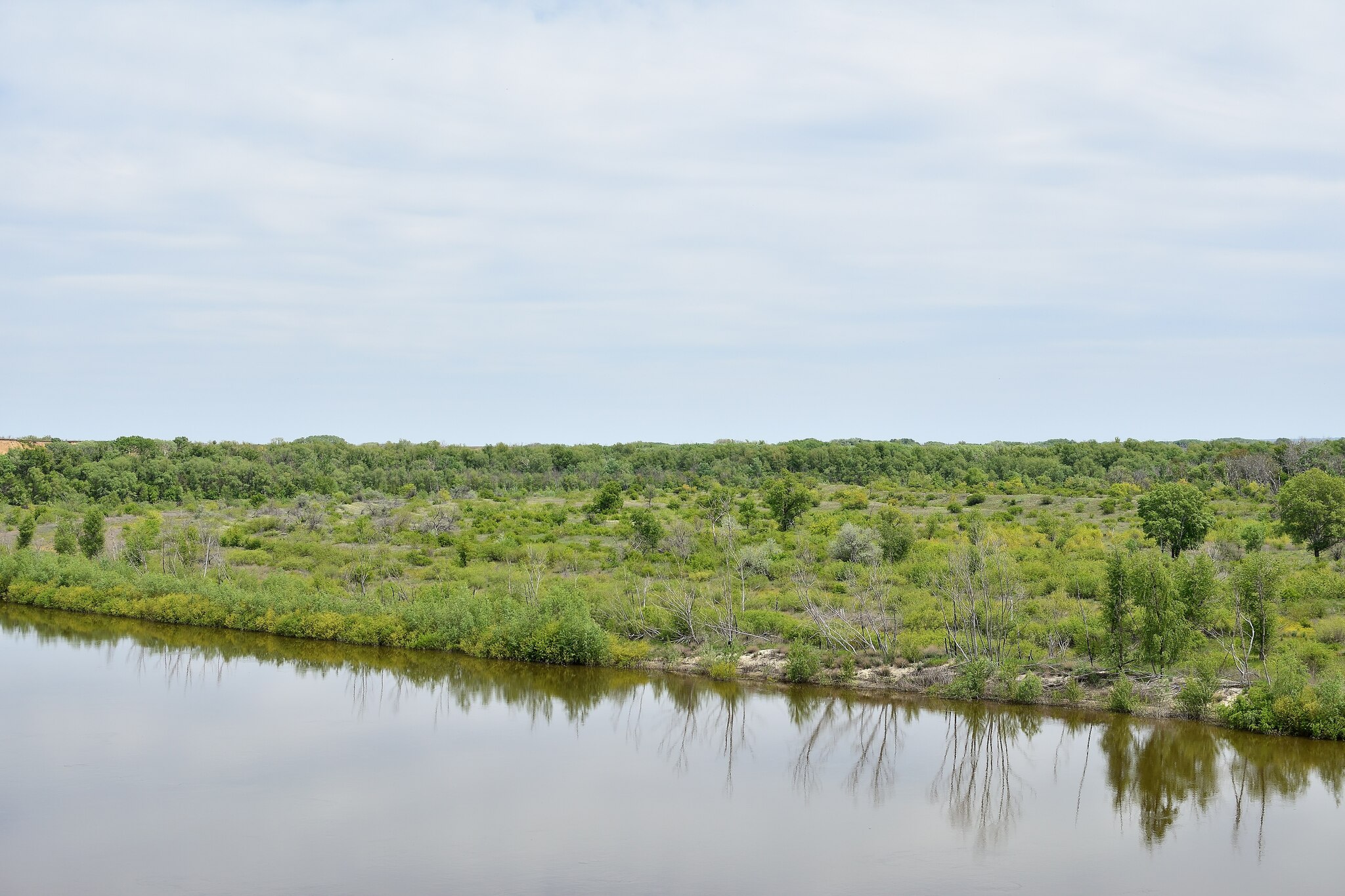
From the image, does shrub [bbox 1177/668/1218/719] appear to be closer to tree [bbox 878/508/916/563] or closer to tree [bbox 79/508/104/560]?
tree [bbox 878/508/916/563]

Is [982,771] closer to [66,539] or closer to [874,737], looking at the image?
[874,737]

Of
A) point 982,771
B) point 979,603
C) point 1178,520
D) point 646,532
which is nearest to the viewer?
point 982,771

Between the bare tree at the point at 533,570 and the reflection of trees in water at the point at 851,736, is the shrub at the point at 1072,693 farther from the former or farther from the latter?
the bare tree at the point at 533,570

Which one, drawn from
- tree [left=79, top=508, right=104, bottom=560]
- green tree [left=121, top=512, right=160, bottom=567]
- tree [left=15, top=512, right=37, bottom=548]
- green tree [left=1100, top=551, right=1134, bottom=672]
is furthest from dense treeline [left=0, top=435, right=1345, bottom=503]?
green tree [left=1100, top=551, right=1134, bottom=672]

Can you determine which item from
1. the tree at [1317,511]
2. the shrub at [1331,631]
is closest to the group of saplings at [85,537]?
the shrub at [1331,631]

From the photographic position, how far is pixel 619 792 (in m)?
20.8

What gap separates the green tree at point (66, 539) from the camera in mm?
48219

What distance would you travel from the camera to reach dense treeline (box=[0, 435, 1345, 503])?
231 feet

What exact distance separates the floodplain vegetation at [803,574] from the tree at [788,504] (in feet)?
0.52

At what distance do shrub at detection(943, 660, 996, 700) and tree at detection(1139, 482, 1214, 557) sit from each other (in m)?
13.6

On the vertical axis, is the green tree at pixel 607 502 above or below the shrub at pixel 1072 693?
above

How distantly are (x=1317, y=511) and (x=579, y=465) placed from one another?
6152 cm

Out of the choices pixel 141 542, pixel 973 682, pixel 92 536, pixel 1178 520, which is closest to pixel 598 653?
pixel 973 682

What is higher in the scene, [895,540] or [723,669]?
[895,540]
